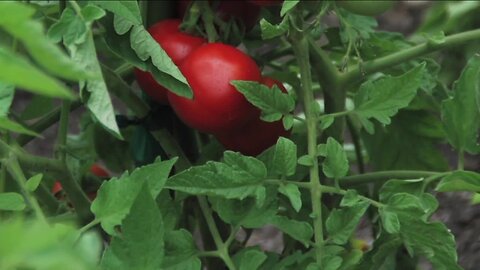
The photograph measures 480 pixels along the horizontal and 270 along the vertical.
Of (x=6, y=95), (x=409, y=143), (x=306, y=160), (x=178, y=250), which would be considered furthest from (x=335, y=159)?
(x=409, y=143)

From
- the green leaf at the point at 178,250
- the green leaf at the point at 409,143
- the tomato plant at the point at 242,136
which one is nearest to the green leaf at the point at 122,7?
the tomato plant at the point at 242,136

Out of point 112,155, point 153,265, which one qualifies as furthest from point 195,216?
point 153,265

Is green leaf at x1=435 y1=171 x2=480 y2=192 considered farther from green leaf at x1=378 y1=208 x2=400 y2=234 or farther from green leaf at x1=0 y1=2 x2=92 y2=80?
green leaf at x1=0 y1=2 x2=92 y2=80

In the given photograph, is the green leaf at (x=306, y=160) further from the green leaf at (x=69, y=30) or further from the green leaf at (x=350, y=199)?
the green leaf at (x=69, y=30)

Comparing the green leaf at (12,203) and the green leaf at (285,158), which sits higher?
the green leaf at (285,158)

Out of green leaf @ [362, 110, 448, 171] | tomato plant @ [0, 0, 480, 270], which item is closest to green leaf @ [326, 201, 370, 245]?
tomato plant @ [0, 0, 480, 270]

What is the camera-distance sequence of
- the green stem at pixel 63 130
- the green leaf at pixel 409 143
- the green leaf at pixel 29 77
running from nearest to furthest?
1. the green leaf at pixel 29 77
2. the green stem at pixel 63 130
3. the green leaf at pixel 409 143
